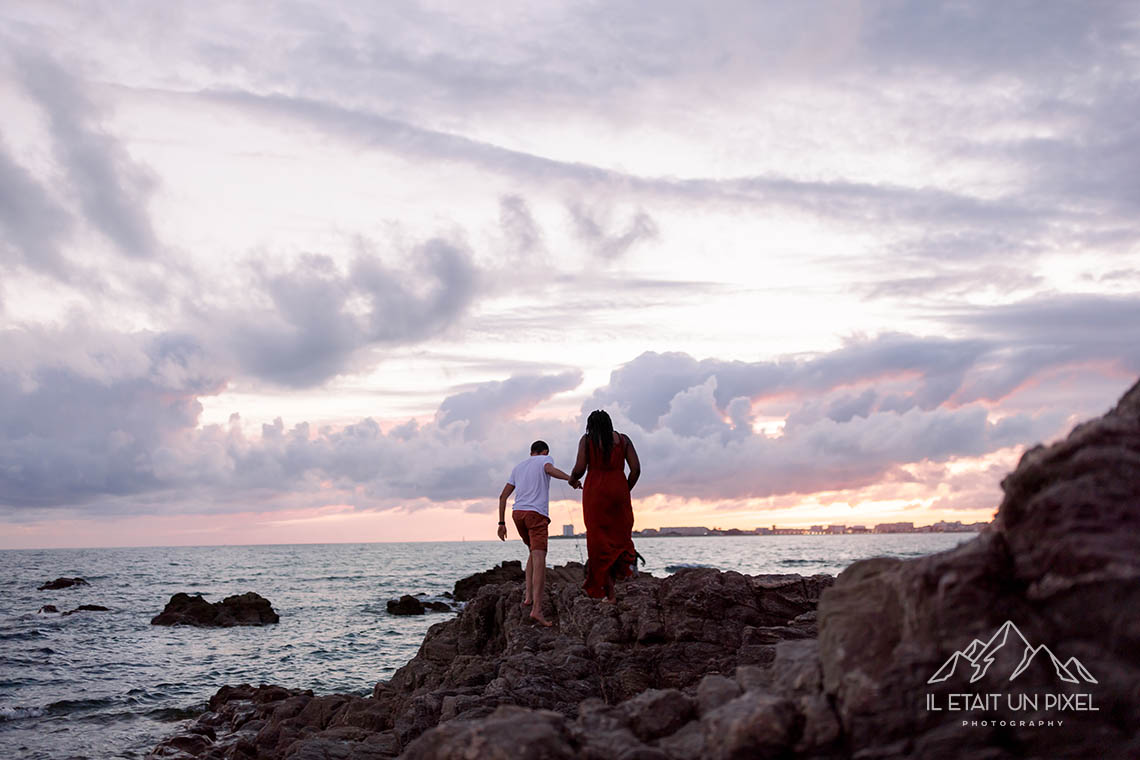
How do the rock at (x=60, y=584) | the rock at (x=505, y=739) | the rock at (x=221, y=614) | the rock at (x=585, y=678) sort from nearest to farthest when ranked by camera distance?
the rock at (x=505, y=739)
the rock at (x=585, y=678)
the rock at (x=221, y=614)
the rock at (x=60, y=584)

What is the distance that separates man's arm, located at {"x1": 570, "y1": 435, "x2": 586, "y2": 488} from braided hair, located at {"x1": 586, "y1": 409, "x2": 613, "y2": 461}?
0.18 metres

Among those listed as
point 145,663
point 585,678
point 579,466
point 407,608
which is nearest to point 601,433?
point 579,466

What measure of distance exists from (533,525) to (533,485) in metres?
0.56

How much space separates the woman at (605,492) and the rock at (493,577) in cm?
2442

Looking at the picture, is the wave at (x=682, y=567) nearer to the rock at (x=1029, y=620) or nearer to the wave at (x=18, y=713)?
the rock at (x=1029, y=620)

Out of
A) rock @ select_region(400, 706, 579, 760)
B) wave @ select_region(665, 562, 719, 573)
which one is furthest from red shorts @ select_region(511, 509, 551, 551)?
rock @ select_region(400, 706, 579, 760)

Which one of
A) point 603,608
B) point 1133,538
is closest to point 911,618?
point 1133,538

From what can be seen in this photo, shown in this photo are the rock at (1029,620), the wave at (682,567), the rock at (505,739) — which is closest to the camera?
the rock at (1029,620)

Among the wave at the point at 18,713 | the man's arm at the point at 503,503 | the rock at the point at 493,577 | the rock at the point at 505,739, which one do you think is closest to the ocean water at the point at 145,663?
→ the wave at the point at 18,713

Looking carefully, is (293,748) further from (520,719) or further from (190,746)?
(520,719)

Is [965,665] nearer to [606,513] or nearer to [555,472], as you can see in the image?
[606,513]

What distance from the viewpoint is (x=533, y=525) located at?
38.4 feet

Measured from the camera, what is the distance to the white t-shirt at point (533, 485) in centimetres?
1174

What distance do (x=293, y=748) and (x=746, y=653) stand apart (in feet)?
20.7
